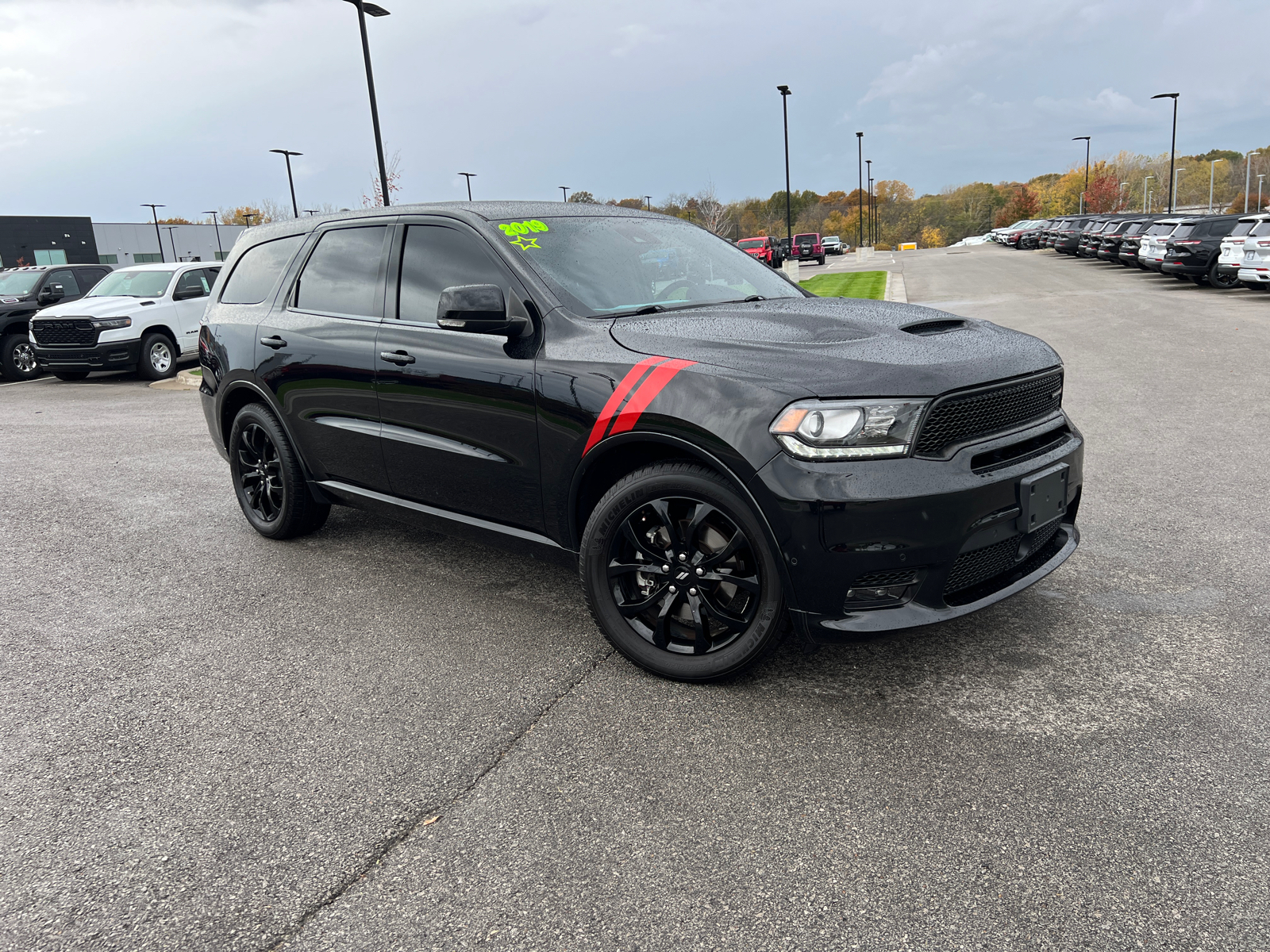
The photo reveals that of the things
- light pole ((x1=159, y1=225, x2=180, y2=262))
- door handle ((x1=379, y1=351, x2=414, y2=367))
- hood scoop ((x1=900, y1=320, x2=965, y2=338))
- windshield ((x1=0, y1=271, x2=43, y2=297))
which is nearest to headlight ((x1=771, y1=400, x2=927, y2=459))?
hood scoop ((x1=900, y1=320, x2=965, y2=338))

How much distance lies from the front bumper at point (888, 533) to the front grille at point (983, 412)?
57mm

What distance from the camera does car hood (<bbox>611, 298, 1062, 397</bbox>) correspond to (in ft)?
9.87

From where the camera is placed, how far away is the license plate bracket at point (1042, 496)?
3.20 metres

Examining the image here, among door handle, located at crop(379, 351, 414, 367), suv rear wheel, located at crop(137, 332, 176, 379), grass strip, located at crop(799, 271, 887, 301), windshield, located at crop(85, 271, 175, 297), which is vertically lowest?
grass strip, located at crop(799, 271, 887, 301)

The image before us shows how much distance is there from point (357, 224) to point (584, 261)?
144 cm

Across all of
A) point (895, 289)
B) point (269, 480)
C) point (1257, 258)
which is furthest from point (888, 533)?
point (895, 289)

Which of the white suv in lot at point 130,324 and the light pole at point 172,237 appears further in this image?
the light pole at point 172,237

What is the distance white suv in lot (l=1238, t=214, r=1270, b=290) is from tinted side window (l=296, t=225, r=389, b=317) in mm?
20273

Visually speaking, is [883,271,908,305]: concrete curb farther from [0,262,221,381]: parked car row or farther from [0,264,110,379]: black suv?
[0,264,110,379]: black suv

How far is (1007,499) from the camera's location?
3.13m

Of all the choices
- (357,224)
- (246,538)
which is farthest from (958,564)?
(246,538)

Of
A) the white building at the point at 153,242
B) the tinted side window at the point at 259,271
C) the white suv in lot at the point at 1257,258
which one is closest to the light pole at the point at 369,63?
the tinted side window at the point at 259,271

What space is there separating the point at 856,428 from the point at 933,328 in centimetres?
96

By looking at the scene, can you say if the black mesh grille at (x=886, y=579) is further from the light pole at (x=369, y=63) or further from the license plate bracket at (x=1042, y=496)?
the light pole at (x=369, y=63)
